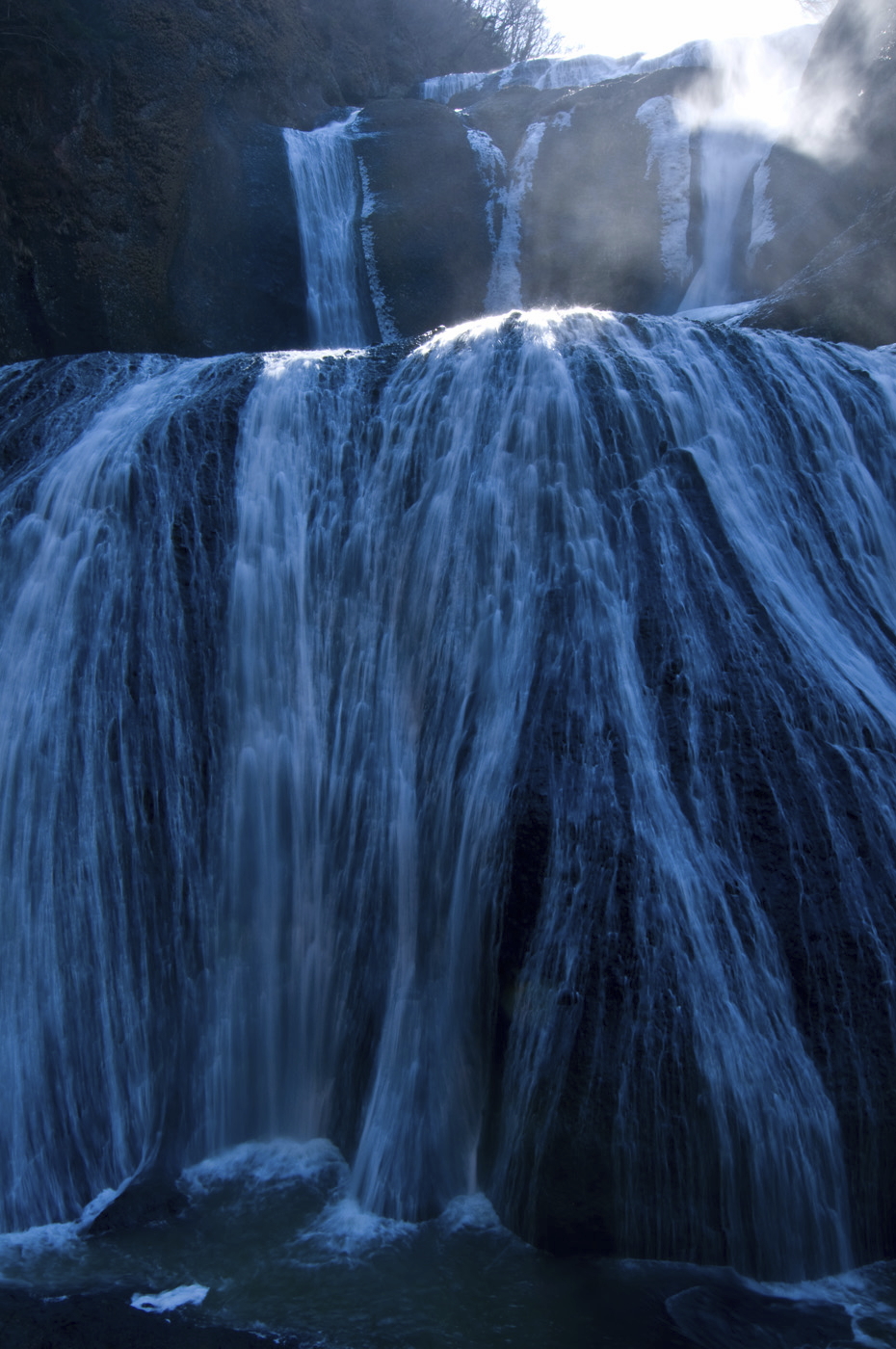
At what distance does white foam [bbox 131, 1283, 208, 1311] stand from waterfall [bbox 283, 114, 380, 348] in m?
10.9

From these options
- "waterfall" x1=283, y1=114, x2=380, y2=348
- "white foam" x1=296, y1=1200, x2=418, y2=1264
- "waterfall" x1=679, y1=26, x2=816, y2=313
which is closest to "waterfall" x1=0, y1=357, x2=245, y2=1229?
"white foam" x1=296, y1=1200, x2=418, y2=1264

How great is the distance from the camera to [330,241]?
42.7 ft

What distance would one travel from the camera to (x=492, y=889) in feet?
15.1

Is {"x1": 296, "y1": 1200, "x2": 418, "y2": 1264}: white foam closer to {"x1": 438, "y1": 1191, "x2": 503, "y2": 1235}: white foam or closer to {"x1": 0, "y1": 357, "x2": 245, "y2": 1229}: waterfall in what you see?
{"x1": 438, "y1": 1191, "x2": 503, "y2": 1235}: white foam

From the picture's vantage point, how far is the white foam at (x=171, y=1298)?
149 inches

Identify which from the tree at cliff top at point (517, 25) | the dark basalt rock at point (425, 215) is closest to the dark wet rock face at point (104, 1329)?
the dark basalt rock at point (425, 215)

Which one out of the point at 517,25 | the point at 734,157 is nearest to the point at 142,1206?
the point at 734,157

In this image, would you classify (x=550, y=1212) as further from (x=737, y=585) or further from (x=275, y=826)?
(x=737, y=585)

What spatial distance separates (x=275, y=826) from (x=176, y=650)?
47.6 inches

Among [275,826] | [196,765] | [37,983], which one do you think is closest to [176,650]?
[196,765]

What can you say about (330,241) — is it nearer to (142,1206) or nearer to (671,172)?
(671,172)

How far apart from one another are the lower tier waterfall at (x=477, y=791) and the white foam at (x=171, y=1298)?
0.84m

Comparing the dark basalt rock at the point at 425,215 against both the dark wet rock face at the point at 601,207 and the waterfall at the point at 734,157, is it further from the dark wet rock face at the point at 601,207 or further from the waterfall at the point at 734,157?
the waterfall at the point at 734,157

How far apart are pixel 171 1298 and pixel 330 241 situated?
1250 cm
